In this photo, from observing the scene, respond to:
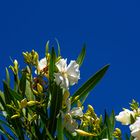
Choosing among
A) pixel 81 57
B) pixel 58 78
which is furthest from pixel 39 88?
pixel 81 57

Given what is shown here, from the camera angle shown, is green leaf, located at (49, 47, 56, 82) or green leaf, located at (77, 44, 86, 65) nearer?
green leaf, located at (49, 47, 56, 82)

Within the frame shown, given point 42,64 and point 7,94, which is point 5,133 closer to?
point 7,94

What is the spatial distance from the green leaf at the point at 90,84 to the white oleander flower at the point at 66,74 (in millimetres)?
377

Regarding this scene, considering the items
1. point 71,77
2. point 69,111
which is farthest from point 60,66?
point 69,111

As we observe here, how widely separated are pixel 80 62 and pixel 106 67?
0.78 feet

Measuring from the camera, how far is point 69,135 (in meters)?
2.81

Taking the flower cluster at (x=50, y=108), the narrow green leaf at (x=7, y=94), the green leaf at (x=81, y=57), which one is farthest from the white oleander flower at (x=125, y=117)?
the narrow green leaf at (x=7, y=94)

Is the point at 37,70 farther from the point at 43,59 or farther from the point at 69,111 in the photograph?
the point at 69,111

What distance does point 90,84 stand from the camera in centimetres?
320

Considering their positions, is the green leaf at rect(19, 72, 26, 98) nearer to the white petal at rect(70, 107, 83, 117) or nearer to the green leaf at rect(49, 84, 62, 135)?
the green leaf at rect(49, 84, 62, 135)

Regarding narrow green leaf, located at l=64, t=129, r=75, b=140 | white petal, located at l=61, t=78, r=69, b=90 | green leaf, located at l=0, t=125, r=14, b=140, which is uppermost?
white petal, located at l=61, t=78, r=69, b=90

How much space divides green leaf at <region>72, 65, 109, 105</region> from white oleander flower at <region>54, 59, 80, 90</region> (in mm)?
377

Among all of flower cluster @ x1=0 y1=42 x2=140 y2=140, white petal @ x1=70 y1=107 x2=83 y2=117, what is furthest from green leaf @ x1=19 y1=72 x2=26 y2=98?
white petal @ x1=70 y1=107 x2=83 y2=117

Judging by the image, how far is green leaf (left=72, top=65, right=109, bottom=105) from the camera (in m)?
3.15
